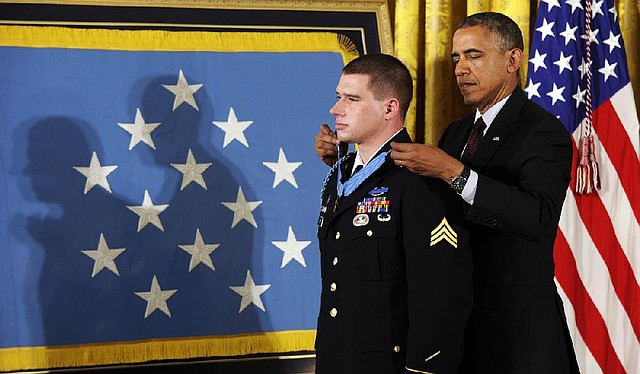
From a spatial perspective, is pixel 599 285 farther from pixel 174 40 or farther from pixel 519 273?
pixel 174 40

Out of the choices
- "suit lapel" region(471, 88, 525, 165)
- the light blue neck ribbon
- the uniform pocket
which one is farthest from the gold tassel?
the uniform pocket

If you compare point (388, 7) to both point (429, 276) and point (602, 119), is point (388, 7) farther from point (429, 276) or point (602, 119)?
point (429, 276)

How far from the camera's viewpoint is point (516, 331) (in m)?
2.39

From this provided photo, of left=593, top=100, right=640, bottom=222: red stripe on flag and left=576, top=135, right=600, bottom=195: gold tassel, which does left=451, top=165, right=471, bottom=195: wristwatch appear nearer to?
left=576, top=135, right=600, bottom=195: gold tassel

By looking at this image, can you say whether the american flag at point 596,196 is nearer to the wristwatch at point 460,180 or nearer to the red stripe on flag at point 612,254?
the red stripe on flag at point 612,254

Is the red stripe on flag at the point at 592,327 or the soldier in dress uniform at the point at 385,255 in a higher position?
the soldier in dress uniform at the point at 385,255

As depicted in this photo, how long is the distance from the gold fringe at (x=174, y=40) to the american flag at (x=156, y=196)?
0.10 feet

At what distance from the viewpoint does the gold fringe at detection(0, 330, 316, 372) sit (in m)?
3.32

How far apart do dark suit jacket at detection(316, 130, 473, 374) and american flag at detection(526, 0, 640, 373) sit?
60.0 inches

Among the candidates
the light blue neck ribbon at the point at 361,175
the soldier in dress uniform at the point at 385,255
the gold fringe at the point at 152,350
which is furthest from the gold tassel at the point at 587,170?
the light blue neck ribbon at the point at 361,175

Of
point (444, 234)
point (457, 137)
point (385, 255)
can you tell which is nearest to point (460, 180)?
point (444, 234)

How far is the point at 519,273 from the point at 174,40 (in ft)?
6.27

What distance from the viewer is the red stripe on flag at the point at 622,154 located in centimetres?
366

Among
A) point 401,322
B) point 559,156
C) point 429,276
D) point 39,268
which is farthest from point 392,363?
point 39,268
